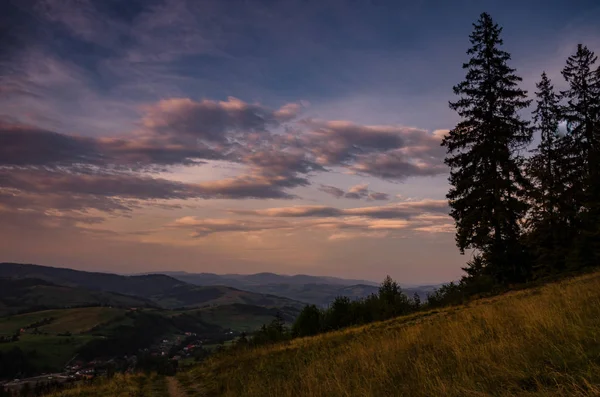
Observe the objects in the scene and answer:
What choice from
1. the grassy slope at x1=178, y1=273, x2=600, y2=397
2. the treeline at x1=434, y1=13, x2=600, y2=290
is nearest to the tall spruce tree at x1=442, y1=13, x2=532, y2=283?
the treeline at x1=434, y1=13, x2=600, y2=290

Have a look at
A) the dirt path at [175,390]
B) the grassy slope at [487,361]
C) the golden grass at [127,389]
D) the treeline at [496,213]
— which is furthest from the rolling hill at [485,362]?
the treeline at [496,213]

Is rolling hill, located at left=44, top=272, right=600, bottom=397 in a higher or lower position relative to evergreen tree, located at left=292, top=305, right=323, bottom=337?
higher

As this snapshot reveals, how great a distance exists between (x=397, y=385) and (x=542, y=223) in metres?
29.3

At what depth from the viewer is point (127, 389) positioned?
52.9ft

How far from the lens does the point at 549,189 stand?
105 ft

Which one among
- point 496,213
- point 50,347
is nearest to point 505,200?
point 496,213

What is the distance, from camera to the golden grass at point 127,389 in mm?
15102

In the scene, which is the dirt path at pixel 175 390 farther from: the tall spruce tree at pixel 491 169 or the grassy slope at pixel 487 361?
the tall spruce tree at pixel 491 169

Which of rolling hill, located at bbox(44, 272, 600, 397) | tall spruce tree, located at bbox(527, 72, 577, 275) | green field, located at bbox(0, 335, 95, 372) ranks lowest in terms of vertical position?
green field, located at bbox(0, 335, 95, 372)

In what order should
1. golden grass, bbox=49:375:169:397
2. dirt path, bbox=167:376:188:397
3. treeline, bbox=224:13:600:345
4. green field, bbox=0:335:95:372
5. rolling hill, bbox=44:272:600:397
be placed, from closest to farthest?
rolling hill, bbox=44:272:600:397 → dirt path, bbox=167:376:188:397 → golden grass, bbox=49:375:169:397 → treeline, bbox=224:13:600:345 → green field, bbox=0:335:95:372

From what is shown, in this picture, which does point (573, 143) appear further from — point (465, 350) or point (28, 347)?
point (28, 347)

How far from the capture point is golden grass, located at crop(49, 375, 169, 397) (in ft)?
49.5

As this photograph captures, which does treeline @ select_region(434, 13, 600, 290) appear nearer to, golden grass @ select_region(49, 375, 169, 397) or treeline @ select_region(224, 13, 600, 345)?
treeline @ select_region(224, 13, 600, 345)

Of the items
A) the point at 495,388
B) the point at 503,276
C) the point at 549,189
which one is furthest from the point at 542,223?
the point at 495,388
